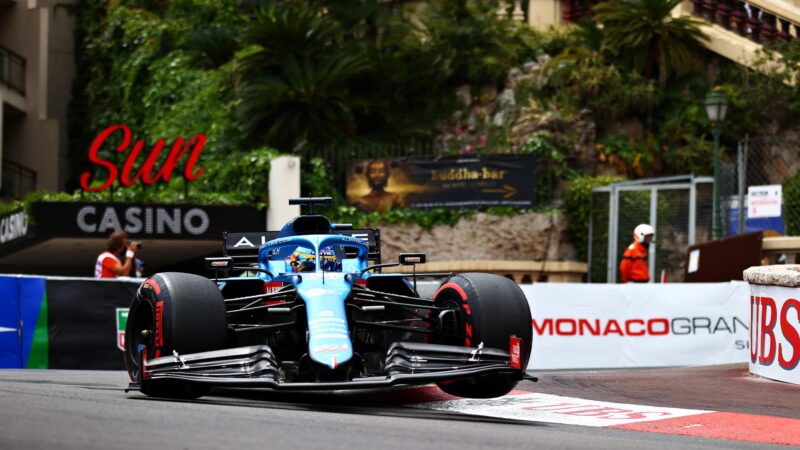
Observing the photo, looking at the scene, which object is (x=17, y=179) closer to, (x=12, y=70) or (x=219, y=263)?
(x=12, y=70)

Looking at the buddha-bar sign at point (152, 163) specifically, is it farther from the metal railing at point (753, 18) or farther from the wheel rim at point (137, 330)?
the wheel rim at point (137, 330)

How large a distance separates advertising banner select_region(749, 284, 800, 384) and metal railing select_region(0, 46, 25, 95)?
25.5 meters

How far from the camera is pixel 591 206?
84.0ft

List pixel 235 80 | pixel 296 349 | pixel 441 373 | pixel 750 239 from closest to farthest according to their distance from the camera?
pixel 441 373 < pixel 296 349 < pixel 750 239 < pixel 235 80

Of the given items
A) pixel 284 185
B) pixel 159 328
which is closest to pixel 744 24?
pixel 284 185

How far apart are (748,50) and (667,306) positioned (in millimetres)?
10642

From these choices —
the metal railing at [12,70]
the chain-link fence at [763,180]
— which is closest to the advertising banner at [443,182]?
the chain-link fence at [763,180]

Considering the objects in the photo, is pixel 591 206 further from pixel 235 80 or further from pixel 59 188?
pixel 59 188

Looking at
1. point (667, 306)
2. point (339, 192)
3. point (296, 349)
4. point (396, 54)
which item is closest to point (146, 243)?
point (339, 192)

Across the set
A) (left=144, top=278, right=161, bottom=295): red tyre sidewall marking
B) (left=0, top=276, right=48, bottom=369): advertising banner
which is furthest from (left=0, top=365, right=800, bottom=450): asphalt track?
(left=0, top=276, right=48, bottom=369): advertising banner

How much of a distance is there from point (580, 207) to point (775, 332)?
40.5 feet

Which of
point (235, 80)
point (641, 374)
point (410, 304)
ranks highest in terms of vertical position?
point (235, 80)

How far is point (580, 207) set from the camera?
84.5 ft

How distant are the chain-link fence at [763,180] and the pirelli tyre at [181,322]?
1338 cm
